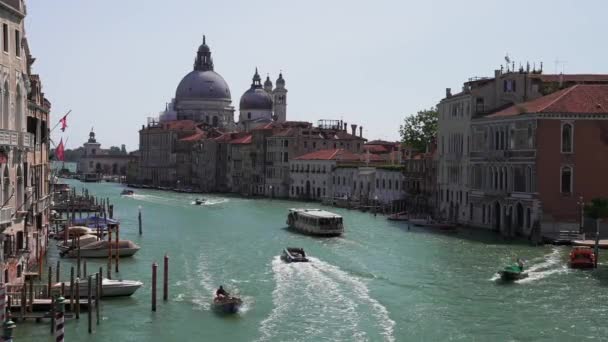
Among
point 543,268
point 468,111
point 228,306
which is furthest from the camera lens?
point 468,111

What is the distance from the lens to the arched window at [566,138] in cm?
3544

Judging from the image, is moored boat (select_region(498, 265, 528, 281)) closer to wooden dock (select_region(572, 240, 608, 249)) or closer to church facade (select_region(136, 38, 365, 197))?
wooden dock (select_region(572, 240, 608, 249))

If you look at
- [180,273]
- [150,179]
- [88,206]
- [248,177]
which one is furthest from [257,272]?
[150,179]

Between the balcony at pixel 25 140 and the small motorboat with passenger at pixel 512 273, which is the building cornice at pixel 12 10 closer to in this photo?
the balcony at pixel 25 140

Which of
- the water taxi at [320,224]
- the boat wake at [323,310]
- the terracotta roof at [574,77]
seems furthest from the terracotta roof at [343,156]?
the boat wake at [323,310]

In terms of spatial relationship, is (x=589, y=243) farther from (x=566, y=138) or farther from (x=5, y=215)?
(x=5, y=215)

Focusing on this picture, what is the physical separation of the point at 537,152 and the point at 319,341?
1903 centimetres

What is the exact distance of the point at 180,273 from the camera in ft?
89.2

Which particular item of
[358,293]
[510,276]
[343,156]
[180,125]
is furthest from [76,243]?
[180,125]

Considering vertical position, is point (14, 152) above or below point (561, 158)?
below

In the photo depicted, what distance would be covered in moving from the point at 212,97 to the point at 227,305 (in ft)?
295

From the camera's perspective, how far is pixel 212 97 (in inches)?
4331

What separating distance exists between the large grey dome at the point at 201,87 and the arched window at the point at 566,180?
7689 cm

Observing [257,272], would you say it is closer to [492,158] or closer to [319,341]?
[319,341]
